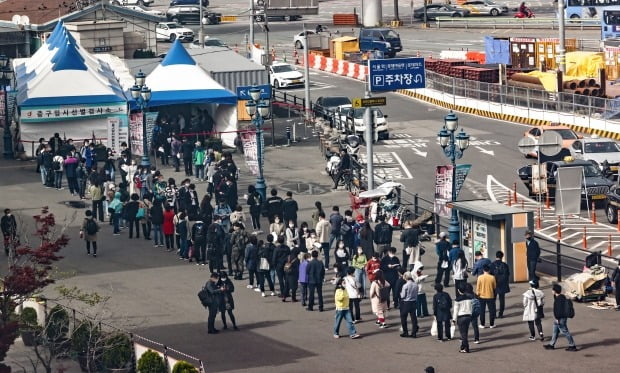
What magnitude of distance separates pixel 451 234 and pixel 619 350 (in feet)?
29.3

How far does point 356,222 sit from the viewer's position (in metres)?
37.1

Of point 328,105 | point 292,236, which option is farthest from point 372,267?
point 328,105

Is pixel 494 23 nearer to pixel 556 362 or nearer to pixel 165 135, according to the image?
pixel 165 135

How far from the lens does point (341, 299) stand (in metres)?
29.3

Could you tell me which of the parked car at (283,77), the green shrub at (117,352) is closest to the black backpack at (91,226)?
the green shrub at (117,352)

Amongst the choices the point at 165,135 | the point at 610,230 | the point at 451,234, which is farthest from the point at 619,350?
the point at 165,135

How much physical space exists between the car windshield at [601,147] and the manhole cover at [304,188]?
28.8 ft

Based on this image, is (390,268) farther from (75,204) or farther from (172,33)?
(172,33)

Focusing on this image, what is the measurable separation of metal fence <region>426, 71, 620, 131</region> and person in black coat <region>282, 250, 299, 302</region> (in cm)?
2653

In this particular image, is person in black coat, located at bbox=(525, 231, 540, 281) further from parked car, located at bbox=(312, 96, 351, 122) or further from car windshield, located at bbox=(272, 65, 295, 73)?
car windshield, located at bbox=(272, 65, 295, 73)

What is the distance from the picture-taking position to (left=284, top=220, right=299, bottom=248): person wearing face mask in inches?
1390

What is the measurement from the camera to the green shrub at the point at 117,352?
88.3 ft

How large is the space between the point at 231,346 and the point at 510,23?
2790 inches

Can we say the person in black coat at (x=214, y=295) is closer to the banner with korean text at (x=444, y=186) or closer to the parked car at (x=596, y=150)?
the banner with korean text at (x=444, y=186)
